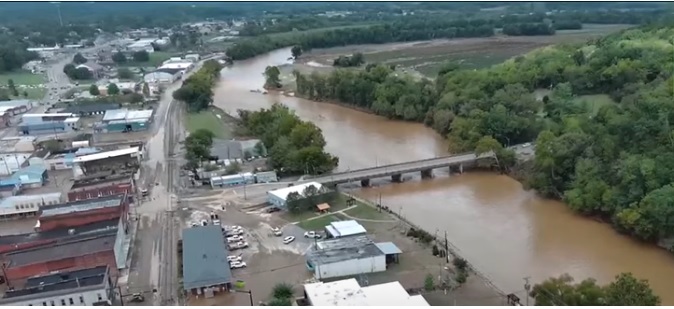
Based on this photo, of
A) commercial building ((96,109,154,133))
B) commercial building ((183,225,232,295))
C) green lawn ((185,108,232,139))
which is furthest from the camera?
commercial building ((96,109,154,133))

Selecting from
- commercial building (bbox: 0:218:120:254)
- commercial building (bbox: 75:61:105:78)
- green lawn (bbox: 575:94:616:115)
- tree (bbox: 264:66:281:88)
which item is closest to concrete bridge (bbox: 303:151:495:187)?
commercial building (bbox: 0:218:120:254)

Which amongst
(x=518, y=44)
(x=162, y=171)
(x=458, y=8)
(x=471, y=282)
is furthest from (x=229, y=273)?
(x=458, y=8)

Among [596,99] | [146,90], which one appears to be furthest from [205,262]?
[146,90]

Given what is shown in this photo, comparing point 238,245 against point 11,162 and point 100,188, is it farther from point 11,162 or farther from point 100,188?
point 11,162

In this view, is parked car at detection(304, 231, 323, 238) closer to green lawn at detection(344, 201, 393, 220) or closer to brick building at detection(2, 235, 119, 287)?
green lawn at detection(344, 201, 393, 220)

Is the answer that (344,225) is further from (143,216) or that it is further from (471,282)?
(143,216)

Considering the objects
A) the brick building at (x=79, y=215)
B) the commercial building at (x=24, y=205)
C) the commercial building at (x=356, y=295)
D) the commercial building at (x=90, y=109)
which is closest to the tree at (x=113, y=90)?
the commercial building at (x=90, y=109)
